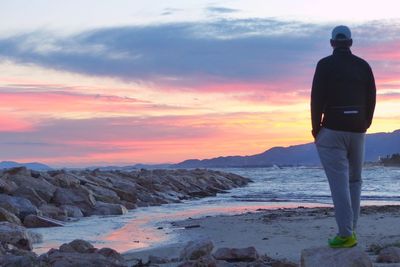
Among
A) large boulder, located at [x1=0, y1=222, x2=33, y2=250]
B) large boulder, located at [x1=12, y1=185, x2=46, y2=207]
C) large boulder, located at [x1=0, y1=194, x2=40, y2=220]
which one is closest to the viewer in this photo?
large boulder, located at [x1=0, y1=222, x2=33, y2=250]

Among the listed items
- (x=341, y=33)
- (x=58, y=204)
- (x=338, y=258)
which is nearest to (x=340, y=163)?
(x=338, y=258)

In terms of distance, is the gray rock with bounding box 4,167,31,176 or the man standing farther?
the gray rock with bounding box 4,167,31,176

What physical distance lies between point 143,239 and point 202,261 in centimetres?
515

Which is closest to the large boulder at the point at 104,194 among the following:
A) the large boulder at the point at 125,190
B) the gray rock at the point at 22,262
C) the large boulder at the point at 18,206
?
the large boulder at the point at 125,190

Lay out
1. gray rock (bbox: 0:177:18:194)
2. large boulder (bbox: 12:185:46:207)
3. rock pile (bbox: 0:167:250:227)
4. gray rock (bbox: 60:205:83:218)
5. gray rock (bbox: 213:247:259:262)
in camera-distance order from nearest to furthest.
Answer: gray rock (bbox: 213:247:259:262), rock pile (bbox: 0:167:250:227), gray rock (bbox: 0:177:18:194), gray rock (bbox: 60:205:83:218), large boulder (bbox: 12:185:46:207)

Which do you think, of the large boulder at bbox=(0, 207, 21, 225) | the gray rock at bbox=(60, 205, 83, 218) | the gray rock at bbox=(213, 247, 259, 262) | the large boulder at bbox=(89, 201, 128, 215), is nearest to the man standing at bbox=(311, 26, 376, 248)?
the gray rock at bbox=(213, 247, 259, 262)

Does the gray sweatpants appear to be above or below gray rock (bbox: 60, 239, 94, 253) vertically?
above

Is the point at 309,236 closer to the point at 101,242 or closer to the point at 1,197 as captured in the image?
the point at 101,242

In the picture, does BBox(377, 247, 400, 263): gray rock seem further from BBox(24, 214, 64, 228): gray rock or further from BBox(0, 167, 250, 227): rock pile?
BBox(24, 214, 64, 228): gray rock

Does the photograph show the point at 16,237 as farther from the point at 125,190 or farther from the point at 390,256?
the point at 125,190

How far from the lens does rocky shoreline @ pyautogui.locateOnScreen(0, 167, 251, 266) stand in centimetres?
672

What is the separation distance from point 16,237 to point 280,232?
459 centimetres

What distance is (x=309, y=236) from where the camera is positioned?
1051cm

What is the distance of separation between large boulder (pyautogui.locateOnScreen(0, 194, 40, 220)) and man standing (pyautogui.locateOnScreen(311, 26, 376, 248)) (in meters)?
9.60
